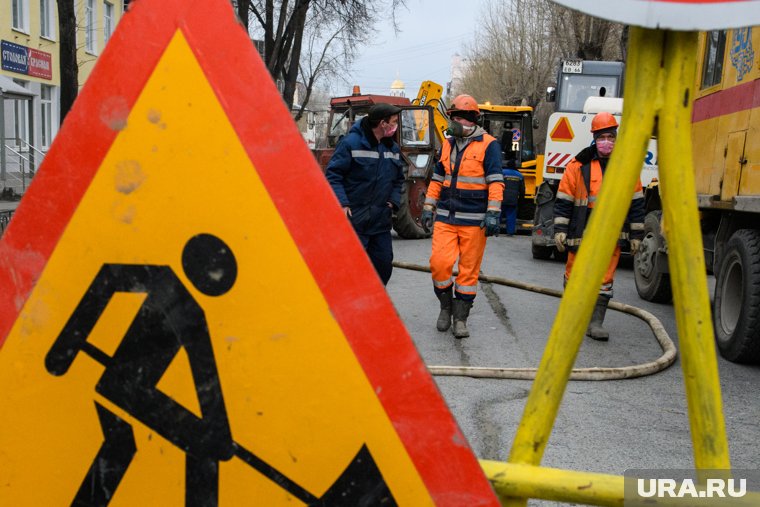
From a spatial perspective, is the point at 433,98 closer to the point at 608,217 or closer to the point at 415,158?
the point at 415,158

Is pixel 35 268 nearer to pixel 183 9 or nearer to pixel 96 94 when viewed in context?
pixel 96 94

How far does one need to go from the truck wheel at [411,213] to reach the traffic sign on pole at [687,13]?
1405cm

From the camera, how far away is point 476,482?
1529mm

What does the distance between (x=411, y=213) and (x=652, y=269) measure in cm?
770

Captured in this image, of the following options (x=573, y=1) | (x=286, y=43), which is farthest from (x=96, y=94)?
(x=286, y=43)

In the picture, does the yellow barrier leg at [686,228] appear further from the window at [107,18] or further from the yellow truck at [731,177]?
the window at [107,18]

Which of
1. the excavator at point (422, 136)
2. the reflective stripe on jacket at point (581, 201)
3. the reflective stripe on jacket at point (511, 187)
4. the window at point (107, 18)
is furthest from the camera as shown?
the window at point (107, 18)

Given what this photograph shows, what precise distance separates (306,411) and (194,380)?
22cm

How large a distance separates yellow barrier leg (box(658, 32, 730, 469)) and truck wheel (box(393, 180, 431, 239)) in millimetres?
13973

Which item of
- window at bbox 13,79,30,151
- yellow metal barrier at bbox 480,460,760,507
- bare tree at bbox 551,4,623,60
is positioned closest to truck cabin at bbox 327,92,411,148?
window at bbox 13,79,30,151

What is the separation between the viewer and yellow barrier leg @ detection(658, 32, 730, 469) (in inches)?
59.1

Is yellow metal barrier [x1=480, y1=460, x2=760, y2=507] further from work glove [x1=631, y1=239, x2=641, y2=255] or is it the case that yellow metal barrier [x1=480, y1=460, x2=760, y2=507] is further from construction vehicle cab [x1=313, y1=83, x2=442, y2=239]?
construction vehicle cab [x1=313, y1=83, x2=442, y2=239]

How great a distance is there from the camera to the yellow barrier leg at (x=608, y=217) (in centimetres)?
152

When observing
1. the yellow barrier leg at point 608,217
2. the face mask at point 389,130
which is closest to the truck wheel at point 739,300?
the face mask at point 389,130
